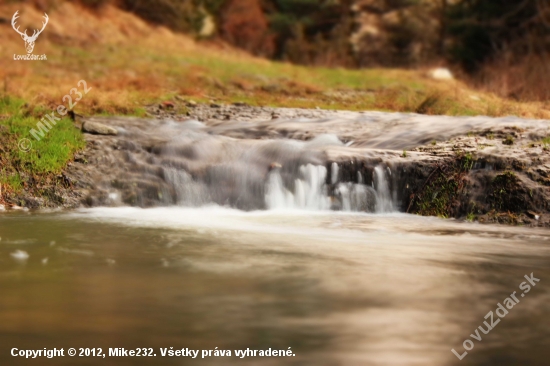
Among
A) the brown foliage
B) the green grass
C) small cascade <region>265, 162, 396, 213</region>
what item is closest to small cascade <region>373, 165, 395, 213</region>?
small cascade <region>265, 162, 396, 213</region>

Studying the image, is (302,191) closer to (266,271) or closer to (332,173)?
(332,173)

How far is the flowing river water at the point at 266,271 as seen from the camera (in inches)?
141

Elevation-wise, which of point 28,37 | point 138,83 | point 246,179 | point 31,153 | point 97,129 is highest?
point 28,37

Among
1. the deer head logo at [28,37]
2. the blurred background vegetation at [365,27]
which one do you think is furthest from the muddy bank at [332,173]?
the blurred background vegetation at [365,27]

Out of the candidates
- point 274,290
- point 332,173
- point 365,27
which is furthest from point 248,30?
point 274,290

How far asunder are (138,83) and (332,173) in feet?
35.9

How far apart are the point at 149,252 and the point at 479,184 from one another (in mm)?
4315

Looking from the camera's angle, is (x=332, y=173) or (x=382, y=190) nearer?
(x=382, y=190)

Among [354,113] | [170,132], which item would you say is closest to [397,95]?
[354,113]

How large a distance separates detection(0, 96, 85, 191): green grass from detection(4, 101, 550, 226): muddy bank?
0.17 metres

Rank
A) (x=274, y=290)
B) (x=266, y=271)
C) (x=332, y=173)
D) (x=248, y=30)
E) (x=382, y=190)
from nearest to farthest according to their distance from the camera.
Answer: (x=274, y=290) < (x=266, y=271) < (x=382, y=190) < (x=332, y=173) < (x=248, y=30)

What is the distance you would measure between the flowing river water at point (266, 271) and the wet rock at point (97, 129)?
2.65 ft

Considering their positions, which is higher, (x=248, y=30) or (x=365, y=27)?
(x=365, y=27)

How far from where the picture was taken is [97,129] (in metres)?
10.3
